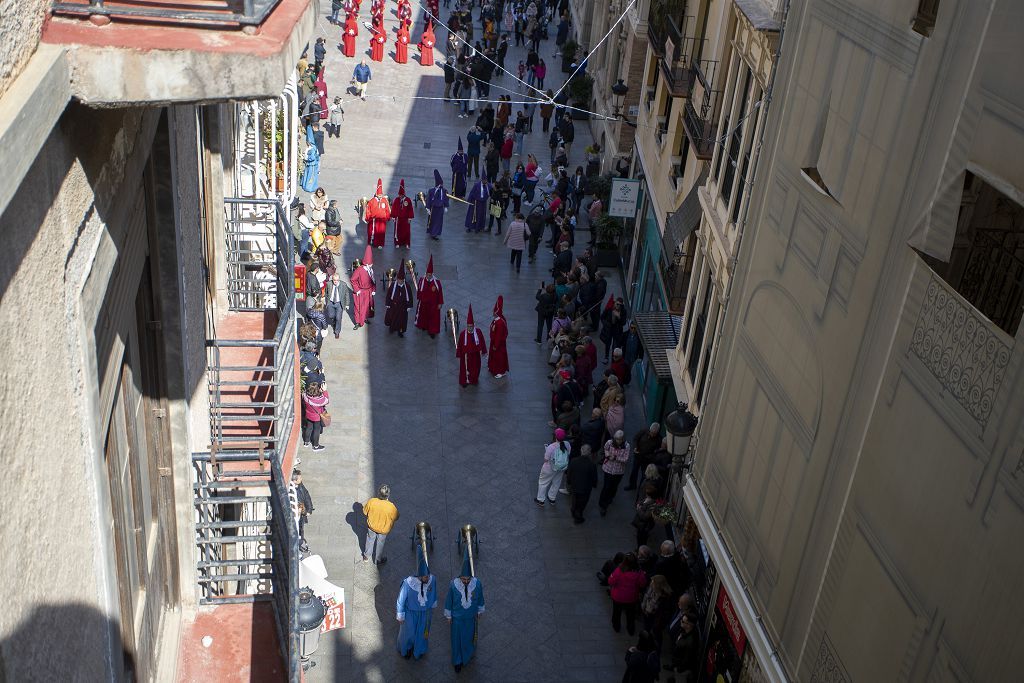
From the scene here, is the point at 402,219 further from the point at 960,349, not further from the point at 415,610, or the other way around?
the point at 960,349

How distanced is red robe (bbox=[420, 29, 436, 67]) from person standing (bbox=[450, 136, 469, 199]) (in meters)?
12.8

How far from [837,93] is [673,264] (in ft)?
31.4

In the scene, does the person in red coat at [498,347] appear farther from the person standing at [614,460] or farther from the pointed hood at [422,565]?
the pointed hood at [422,565]

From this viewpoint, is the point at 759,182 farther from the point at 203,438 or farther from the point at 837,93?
the point at 203,438

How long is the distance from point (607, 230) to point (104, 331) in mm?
21727

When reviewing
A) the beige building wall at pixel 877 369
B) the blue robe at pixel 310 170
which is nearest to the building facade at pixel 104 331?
the beige building wall at pixel 877 369

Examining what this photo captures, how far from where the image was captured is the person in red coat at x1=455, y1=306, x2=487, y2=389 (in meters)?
20.9

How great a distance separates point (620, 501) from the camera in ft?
60.8

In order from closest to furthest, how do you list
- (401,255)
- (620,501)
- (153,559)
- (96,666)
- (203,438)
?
(96,666)
(153,559)
(203,438)
(620,501)
(401,255)

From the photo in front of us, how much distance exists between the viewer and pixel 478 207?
1120 inches

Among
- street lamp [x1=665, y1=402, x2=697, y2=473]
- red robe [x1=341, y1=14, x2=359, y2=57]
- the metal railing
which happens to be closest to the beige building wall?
street lamp [x1=665, y1=402, x2=697, y2=473]

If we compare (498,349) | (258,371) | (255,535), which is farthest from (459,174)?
(255,535)

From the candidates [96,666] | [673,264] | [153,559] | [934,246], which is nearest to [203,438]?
[153,559]

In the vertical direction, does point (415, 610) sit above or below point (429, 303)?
above
